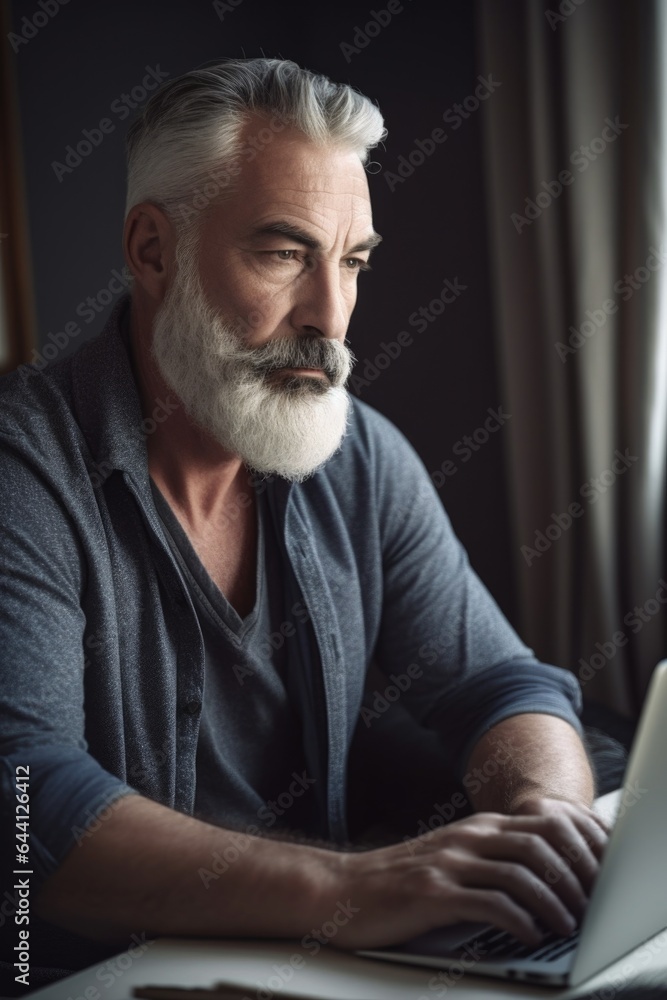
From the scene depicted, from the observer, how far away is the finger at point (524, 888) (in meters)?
0.79

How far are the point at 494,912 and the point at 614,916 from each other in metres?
0.09

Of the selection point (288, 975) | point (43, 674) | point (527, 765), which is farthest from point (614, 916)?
point (43, 674)

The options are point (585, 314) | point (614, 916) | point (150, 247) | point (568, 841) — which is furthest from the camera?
point (585, 314)

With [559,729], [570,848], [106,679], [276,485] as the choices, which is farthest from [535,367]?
[570,848]

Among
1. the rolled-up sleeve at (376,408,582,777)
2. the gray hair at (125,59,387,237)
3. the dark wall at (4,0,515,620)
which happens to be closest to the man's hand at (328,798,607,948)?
the rolled-up sleeve at (376,408,582,777)

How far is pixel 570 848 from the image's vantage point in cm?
84

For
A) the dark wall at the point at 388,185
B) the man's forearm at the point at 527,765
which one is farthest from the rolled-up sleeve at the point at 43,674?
the dark wall at the point at 388,185

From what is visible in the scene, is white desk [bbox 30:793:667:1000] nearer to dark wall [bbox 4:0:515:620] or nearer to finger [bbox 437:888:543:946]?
finger [bbox 437:888:543:946]

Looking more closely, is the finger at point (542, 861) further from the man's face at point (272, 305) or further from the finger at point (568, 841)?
the man's face at point (272, 305)

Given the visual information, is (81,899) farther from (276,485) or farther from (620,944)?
(276,485)

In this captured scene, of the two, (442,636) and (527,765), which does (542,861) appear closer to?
(527,765)

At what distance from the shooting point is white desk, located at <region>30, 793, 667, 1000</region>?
723mm

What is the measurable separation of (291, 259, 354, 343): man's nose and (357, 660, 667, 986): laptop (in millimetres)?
764

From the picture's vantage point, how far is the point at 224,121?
134 centimetres
